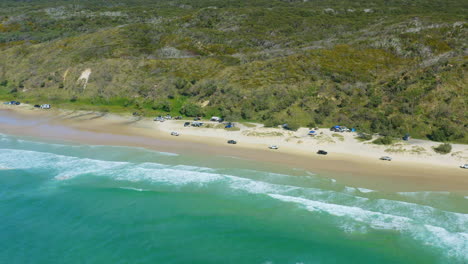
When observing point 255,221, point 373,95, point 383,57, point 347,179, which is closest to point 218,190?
point 255,221

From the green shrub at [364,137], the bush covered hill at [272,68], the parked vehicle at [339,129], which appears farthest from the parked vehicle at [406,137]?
the parked vehicle at [339,129]

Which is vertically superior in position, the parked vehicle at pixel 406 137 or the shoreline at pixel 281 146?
the parked vehicle at pixel 406 137

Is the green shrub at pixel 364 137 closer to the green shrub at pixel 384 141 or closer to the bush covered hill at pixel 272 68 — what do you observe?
the green shrub at pixel 384 141

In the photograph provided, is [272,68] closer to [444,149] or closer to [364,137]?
[364,137]

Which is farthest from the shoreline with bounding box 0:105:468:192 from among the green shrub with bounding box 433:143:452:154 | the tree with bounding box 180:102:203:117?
the tree with bounding box 180:102:203:117

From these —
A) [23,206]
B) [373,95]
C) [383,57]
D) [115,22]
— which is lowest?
[23,206]

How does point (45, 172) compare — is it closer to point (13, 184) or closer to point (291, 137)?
point (13, 184)
